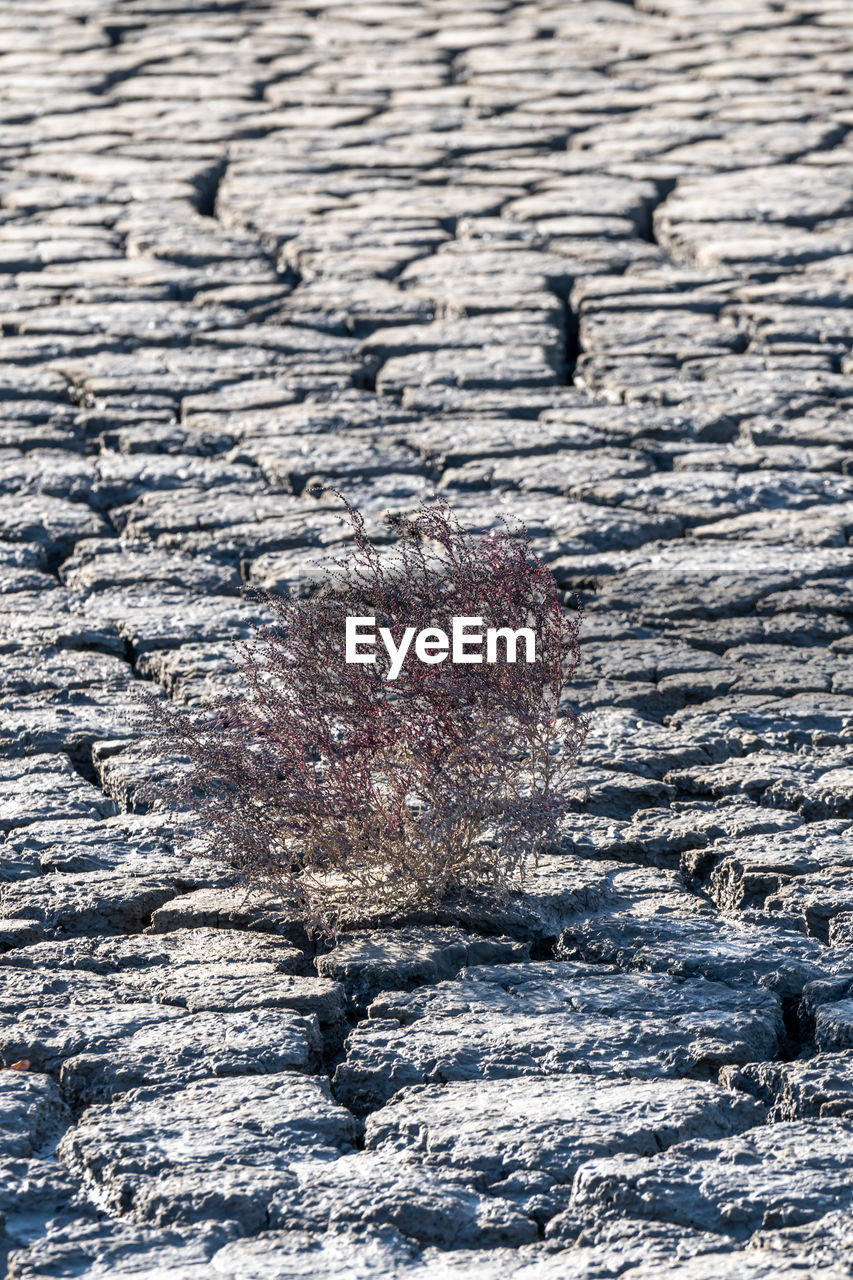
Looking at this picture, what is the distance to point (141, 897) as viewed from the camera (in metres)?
2.71

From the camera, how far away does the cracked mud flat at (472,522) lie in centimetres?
206

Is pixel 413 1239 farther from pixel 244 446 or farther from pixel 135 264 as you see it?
pixel 135 264

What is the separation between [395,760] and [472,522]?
1504 millimetres

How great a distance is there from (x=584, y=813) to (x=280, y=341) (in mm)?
2689

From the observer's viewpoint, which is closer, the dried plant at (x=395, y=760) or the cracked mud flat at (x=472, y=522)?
the cracked mud flat at (x=472, y=522)

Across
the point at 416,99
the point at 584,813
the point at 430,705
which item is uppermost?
the point at 416,99

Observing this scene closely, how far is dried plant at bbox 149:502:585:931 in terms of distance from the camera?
2.64 metres

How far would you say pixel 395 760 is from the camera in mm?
2686

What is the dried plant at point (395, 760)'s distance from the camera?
104 inches

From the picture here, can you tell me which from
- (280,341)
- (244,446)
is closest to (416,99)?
(280,341)

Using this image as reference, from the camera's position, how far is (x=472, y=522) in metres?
4.11

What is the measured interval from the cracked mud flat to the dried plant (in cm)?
9

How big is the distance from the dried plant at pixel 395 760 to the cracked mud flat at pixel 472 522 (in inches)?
3.4

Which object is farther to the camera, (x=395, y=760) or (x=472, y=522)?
(x=472, y=522)
